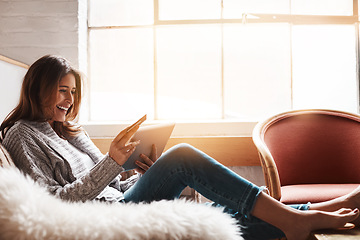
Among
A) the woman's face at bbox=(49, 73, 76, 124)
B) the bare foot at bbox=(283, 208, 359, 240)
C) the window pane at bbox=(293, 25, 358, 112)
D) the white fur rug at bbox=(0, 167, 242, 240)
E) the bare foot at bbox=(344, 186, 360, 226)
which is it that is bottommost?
the bare foot at bbox=(283, 208, 359, 240)

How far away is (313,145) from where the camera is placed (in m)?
2.01

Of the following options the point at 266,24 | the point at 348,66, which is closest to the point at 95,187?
the point at 266,24

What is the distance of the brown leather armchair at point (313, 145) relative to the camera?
194 cm

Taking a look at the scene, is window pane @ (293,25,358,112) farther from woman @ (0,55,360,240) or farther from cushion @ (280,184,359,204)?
woman @ (0,55,360,240)

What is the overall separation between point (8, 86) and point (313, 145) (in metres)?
1.94

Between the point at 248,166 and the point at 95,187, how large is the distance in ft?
4.92

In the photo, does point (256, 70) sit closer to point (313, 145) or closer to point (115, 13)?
point (313, 145)

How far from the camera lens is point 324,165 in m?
1.97

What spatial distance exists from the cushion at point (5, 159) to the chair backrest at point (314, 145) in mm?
1291

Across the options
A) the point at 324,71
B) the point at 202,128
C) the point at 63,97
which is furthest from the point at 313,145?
the point at 63,97

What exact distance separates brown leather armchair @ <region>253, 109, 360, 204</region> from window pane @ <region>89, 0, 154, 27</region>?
1.44 metres

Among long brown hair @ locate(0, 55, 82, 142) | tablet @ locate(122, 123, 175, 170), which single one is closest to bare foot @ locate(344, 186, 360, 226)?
tablet @ locate(122, 123, 175, 170)

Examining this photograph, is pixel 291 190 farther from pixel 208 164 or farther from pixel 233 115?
pixel 233 115

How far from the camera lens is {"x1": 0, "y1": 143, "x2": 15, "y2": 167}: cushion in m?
1.12
